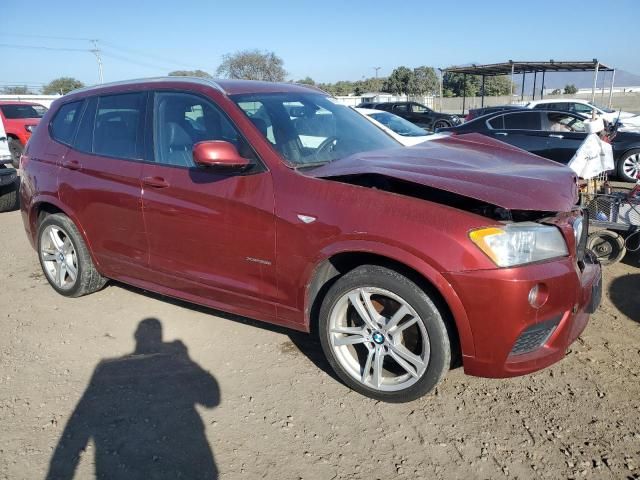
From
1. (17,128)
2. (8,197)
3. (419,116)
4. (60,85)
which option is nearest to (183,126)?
(8,197)

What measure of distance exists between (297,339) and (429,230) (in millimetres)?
1579

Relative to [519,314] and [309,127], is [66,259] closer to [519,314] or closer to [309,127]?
[309,127]

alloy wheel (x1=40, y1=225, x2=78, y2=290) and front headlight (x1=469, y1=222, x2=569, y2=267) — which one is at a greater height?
front headlight (x1=469, y1=222, x2=569, y2=267)

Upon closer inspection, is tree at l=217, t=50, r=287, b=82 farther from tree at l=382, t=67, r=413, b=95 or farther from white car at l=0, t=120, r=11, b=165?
white car at l=0, t=120, r=11, b=165

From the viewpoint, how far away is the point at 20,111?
14.6 m

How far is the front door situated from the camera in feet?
10.2

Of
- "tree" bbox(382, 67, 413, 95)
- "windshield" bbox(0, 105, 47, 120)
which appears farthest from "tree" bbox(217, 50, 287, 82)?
"windshield" bbox(0, 105, 47, 120)

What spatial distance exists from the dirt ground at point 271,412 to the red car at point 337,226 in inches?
12.5

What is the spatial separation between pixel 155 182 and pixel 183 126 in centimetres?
43

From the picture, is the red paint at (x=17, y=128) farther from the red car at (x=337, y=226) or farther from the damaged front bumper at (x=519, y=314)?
the damaged front bumper at (x=519, y=314)

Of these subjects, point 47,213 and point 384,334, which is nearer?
point 384,334

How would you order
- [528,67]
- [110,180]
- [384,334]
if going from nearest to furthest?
[384,334], [110,180], [528,67]

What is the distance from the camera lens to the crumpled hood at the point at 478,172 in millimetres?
Answer: 2601

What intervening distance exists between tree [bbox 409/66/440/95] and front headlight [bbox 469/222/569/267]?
59183mm
